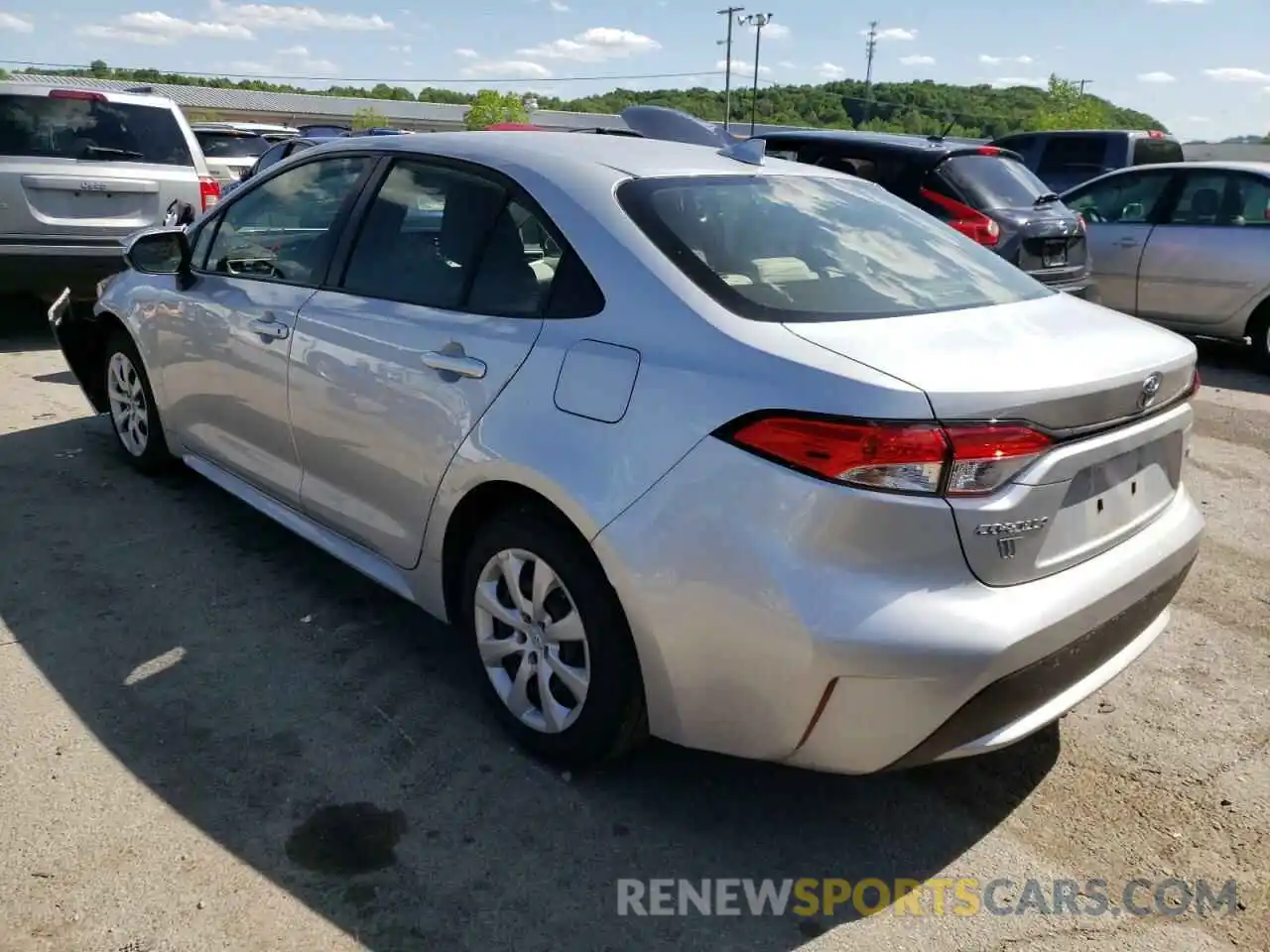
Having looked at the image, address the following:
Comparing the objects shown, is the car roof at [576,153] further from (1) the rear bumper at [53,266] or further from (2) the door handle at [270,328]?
(1) the rear bumper at [53,266]

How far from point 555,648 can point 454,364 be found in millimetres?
826

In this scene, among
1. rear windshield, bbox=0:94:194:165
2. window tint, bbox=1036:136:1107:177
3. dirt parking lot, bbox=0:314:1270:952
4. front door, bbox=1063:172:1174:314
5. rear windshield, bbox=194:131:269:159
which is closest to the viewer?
dirt parking lot, bbox=0:314:1270:952

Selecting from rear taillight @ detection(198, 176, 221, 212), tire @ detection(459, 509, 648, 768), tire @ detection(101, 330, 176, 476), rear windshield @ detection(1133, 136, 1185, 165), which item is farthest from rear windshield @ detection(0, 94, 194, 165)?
rear windshield @ detection(1133, 136, 1185, 165)

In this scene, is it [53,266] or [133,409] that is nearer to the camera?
[133,409]

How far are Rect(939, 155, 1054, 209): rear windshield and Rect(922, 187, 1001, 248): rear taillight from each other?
13cm

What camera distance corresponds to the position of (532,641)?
2.86 meters

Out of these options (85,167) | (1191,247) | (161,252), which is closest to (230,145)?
(85,167)

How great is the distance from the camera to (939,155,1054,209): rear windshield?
753 cm

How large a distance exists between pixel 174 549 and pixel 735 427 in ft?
9.67

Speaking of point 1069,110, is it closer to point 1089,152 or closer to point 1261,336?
point 1089,152

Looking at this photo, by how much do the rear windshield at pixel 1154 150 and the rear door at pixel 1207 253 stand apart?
5.67 m

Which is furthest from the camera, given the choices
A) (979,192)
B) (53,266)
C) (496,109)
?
(496,109)

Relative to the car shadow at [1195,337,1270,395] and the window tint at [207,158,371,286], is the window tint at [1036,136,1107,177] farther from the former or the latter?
the window tint at [207,158,371,286]

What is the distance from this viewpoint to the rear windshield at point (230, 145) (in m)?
16.9
